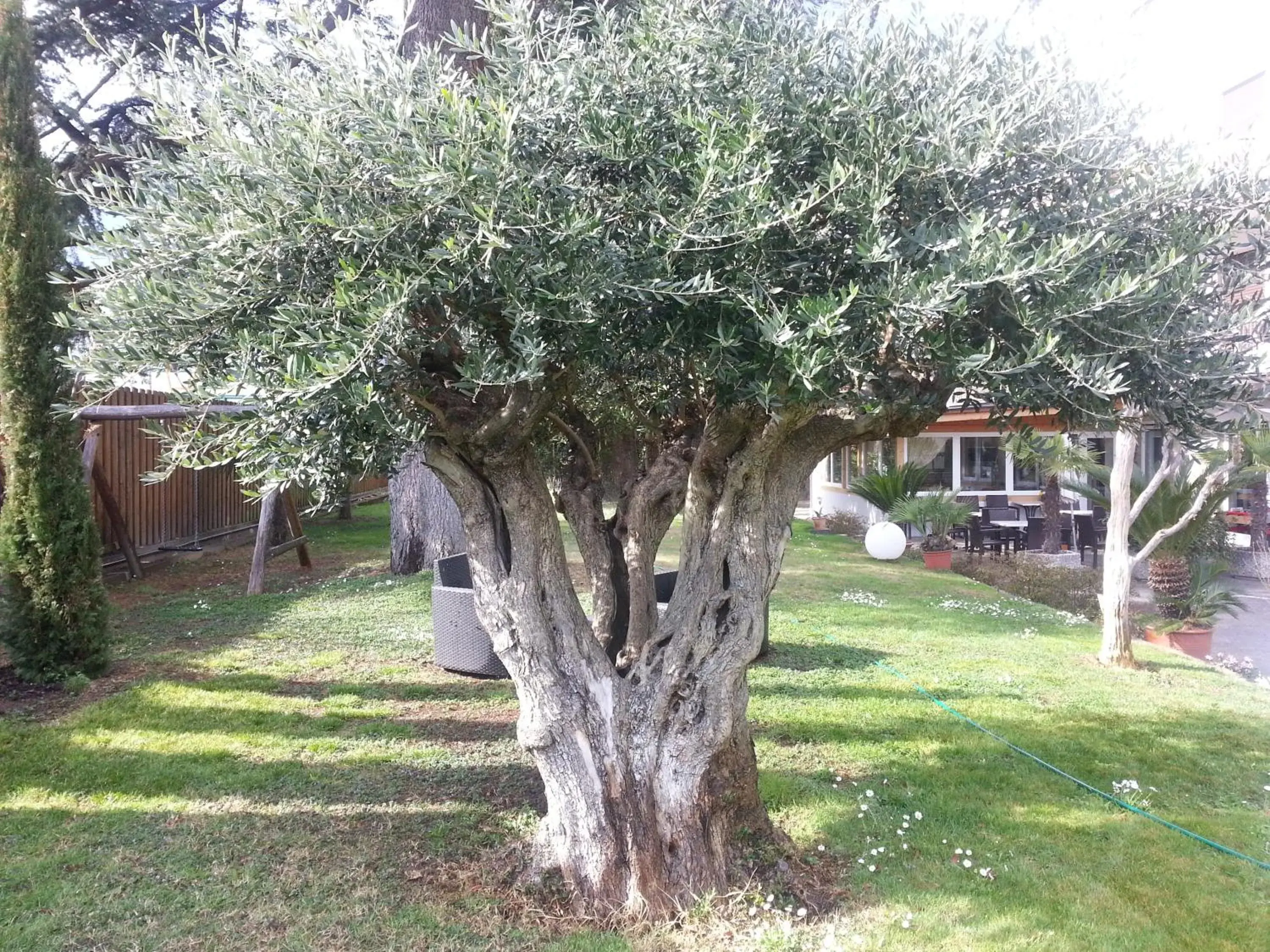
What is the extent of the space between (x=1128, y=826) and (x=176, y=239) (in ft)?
16.3

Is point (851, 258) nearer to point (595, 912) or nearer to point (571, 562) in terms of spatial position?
point (595, 912)

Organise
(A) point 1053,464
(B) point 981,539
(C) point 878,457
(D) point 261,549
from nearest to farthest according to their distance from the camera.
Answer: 1. (D) point 261,549
2. (A) point 1053,464
3. (B) point 981,539
4. (C) point 878,457

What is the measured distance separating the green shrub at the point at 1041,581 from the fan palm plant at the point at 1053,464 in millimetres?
764

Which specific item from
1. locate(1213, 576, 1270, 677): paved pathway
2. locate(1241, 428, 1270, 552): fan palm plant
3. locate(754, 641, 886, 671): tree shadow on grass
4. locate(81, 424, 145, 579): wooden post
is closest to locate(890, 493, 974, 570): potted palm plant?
locate(1213, 576, 1270, 677): paved pathway

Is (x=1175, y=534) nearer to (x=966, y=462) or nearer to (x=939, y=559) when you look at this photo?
(x=939, y=559)

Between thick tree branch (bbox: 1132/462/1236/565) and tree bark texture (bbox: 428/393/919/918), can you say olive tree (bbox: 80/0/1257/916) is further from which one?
thick tree branch (bbox: 1132/462/1236/565)

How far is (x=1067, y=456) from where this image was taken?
447 inches

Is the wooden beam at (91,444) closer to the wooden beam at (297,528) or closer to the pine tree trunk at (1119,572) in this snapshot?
the wooden beam at (297,528)

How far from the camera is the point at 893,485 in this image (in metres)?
15.5

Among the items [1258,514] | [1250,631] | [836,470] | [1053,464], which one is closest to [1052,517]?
[1053,464]

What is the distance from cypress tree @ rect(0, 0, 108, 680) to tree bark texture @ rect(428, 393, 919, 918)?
423cm

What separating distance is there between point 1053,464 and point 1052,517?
261 centimetres

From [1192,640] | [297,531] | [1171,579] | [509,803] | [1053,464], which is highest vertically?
[1053,464]

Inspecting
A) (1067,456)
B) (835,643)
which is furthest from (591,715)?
(1067,456)
